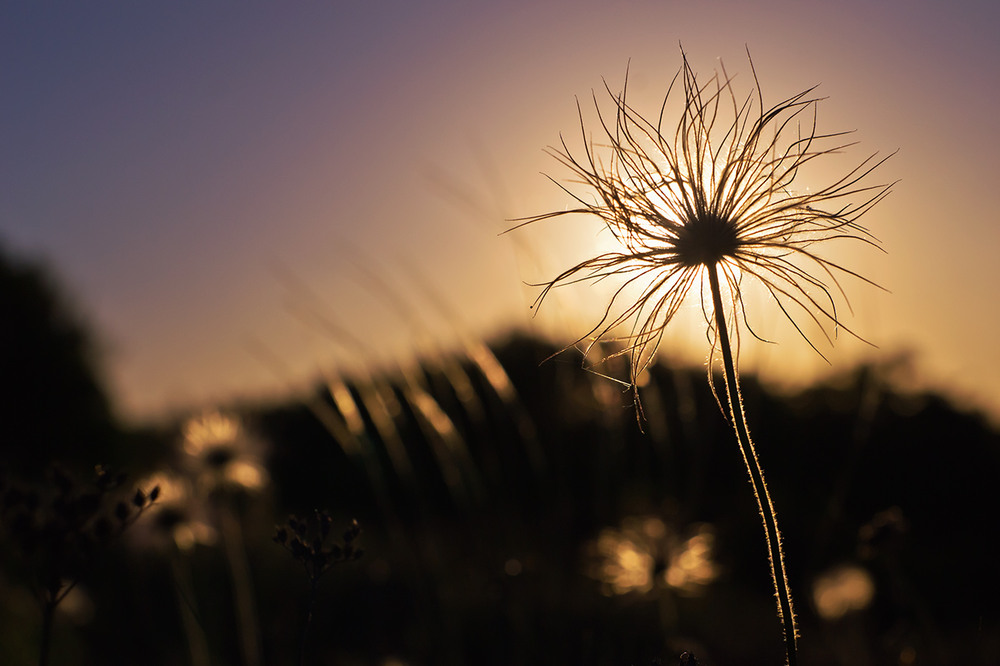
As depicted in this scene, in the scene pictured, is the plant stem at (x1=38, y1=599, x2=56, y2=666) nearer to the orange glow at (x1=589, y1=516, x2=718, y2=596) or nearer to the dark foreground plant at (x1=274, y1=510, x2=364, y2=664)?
the dark foreground plant at (x1=274, y1=510, x2=364, y2=664)

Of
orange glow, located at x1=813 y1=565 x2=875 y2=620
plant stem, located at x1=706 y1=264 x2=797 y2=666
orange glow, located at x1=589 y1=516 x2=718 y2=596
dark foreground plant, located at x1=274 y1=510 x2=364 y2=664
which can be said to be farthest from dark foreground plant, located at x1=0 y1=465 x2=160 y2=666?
orange glow, located at x1=813 y1=565 x2=875 y2=620

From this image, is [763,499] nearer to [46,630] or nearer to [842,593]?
[46,630]

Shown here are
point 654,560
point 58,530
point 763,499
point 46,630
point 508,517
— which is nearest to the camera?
point 763,499

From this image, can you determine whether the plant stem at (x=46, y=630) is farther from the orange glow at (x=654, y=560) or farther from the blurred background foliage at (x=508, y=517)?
the orange glow at (x=654, y=560)

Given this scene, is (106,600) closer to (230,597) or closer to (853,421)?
(230,597)

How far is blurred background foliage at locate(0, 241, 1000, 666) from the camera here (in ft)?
12.5

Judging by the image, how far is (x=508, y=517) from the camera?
4660 millimetres

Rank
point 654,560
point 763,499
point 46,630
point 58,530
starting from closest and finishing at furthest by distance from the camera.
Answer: point 763,499, point 46,630, point 58,530, point 654,560

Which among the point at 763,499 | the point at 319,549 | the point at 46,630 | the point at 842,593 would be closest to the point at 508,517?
the point at 842,593

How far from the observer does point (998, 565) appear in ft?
35.8

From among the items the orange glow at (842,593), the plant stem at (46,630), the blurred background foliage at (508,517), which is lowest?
the plant stem at (46,630)

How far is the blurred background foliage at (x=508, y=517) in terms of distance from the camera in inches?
150

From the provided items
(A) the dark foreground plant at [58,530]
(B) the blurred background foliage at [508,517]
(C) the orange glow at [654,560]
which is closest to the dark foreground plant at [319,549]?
(A) the dark foreground plant at [58,530]

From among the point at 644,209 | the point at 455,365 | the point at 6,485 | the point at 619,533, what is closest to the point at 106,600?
the point at 619,533
